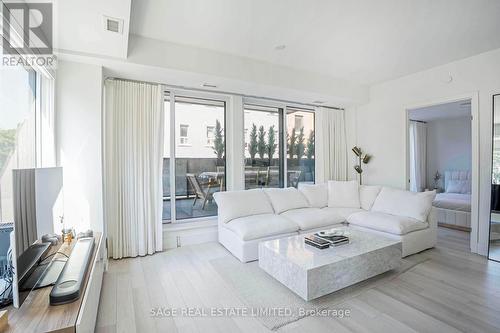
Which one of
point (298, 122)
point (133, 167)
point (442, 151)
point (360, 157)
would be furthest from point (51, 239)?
point (442, 151)

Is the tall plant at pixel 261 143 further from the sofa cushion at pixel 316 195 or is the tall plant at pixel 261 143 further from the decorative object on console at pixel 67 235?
the decorative object on console at pixel 67 235

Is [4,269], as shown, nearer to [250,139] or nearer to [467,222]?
[250,139]

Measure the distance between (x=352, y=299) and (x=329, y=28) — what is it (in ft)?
9.29

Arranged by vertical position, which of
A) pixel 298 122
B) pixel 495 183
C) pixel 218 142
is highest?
pixel 298 122

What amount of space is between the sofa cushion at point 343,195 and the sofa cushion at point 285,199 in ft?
1.87

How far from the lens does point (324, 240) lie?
8.94 feet

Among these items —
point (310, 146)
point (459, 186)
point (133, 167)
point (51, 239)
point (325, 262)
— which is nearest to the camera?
point (51, 239)

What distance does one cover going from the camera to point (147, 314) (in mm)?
2133

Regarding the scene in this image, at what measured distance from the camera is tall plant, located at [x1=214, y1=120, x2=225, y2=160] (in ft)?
14.0

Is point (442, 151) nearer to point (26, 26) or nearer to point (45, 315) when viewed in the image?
point (45, 315)

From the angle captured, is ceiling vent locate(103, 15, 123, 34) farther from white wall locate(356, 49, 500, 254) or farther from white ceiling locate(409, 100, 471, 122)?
white ceiling locate(409, 100, 471, 122)

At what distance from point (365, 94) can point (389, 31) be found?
216cm

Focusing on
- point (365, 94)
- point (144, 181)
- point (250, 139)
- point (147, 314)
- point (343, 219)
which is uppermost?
point (365, 94)

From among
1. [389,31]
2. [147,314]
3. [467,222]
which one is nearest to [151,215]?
[147,314]
